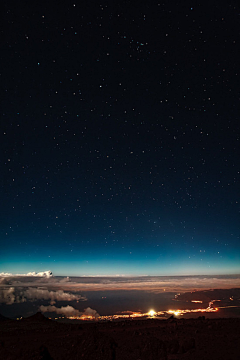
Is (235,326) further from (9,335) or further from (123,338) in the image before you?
(9,335)

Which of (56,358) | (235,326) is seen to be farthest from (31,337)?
(235,326)

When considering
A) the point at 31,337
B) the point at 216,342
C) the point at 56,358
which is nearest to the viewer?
the point at 56,358

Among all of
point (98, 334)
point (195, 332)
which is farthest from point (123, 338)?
point (195, 332)

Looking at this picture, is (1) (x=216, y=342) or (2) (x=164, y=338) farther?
(2) (x=164, y=338)

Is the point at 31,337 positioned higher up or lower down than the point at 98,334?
lower down

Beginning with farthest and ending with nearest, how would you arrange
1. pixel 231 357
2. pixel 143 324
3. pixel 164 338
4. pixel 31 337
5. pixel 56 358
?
pixel 143 324
pixel 31 337
pixel 164 338
pixel 56 358
pixel 231 357

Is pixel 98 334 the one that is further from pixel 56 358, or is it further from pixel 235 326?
pixel 235 326
